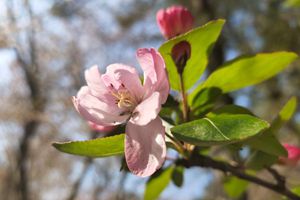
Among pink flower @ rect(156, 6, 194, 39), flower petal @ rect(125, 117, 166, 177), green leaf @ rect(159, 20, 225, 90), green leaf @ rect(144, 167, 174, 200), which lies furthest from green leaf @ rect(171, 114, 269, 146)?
green leaf @ rect(144, 167, 174, 200)

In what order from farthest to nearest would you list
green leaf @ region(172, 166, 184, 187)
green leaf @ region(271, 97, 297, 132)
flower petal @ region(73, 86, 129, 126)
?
green leaf @ region(172, 166, 184, 187) → green leaf @ region(271, 97, 297, 132) → flower petal @ region(73, 86, 129, 126)

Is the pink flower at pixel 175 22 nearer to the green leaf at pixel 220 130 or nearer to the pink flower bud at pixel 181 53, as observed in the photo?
the pink flower bud at pixel 181 53

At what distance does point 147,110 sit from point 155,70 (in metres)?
0.05

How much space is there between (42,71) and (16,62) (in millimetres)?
540

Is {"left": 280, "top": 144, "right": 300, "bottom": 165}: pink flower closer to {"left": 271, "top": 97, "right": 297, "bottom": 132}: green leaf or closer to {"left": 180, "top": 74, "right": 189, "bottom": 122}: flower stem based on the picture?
{"left": 271, "top": 97, "right": 297, "bottom": 132}: green leaf

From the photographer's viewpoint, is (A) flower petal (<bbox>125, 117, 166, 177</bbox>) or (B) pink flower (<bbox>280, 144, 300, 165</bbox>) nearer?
(A) flower petal (<bbox>125, 117, 166, 177</bbox>)

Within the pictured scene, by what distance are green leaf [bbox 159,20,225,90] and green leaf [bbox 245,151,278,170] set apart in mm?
144

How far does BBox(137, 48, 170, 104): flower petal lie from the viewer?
1.56 ft

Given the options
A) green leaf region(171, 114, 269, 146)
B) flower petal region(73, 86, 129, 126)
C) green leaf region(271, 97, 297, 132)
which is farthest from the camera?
green leaf region(271, 97, 297, 132)

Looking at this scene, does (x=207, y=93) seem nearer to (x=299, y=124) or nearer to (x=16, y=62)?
(x=299, y=124)

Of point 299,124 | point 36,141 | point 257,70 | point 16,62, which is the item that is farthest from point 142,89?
point 36,141

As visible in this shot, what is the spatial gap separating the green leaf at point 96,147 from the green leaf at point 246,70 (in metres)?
0.16

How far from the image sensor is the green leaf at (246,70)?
59 centimetres

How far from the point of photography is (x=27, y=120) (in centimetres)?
436
